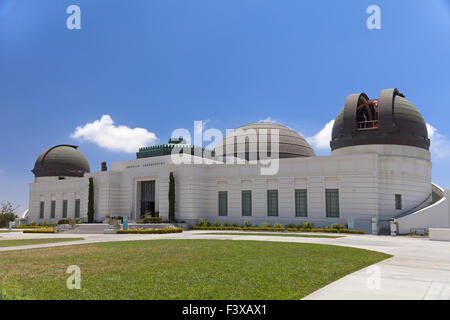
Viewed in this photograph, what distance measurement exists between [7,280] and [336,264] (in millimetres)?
8982

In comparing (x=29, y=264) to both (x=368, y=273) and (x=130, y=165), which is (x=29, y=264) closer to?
(x=368, y=273)

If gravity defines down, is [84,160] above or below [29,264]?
above

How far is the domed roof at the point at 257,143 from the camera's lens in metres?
46.6

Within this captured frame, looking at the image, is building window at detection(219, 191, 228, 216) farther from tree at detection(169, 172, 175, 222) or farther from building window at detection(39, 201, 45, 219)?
building window at detection(39, 201, 45, 219)

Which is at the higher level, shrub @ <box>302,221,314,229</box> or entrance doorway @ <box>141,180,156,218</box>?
entrance doorway @ <box>141,180,156,218</box>

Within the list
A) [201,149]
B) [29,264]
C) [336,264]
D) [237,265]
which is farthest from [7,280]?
[201,149]

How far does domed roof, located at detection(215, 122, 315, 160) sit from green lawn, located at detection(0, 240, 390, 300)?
32.4 m

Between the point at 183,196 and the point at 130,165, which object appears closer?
the point at 183,196

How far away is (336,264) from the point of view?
11.4m

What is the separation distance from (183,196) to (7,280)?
92.4ft

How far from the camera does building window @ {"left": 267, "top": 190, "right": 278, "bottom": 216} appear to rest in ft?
115

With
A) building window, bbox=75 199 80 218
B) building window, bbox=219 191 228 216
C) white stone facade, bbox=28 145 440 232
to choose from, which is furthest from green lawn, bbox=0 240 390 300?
building window, bbox=75 199 80 218
